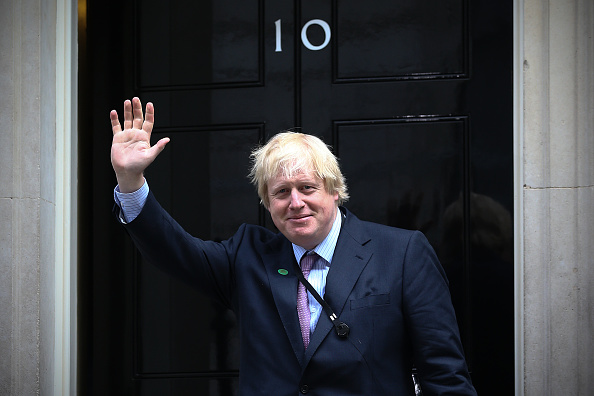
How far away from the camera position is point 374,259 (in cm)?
297

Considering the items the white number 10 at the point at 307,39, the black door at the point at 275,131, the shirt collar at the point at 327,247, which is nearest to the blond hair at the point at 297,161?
the shirt collar at the point at 327,247

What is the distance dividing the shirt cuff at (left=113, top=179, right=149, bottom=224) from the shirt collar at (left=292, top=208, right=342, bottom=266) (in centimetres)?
66

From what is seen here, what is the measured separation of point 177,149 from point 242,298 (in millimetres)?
1535

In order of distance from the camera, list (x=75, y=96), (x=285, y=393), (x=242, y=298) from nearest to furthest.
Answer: (x=285, y=393) → (x=242, y=298) → (x=75, y=96)

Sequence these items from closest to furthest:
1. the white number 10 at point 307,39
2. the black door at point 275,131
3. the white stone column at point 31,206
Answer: the white stone column at point 31,206, the black door at point 275,131, the white number 10 at point 307,39

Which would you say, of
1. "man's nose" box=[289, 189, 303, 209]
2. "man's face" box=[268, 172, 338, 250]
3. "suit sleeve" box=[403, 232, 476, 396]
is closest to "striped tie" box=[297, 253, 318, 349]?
"man's face" box=[268, 172, 338, 250]

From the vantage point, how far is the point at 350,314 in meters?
2.86

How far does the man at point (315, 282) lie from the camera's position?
110 inches

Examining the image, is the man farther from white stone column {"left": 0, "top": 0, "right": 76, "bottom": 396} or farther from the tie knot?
white stone column {"left": 0, "top": 0, "right": 76, "bottom": 396}

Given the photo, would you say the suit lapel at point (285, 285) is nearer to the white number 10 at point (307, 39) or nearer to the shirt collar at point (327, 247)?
the shirt collar at point (327, 247)

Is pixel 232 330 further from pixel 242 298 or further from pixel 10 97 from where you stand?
pixel 10 97

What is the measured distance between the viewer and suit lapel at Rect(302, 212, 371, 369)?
283 centimetres

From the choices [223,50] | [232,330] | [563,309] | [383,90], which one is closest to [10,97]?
[223,50]

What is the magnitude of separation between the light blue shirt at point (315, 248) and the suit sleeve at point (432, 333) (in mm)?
321
